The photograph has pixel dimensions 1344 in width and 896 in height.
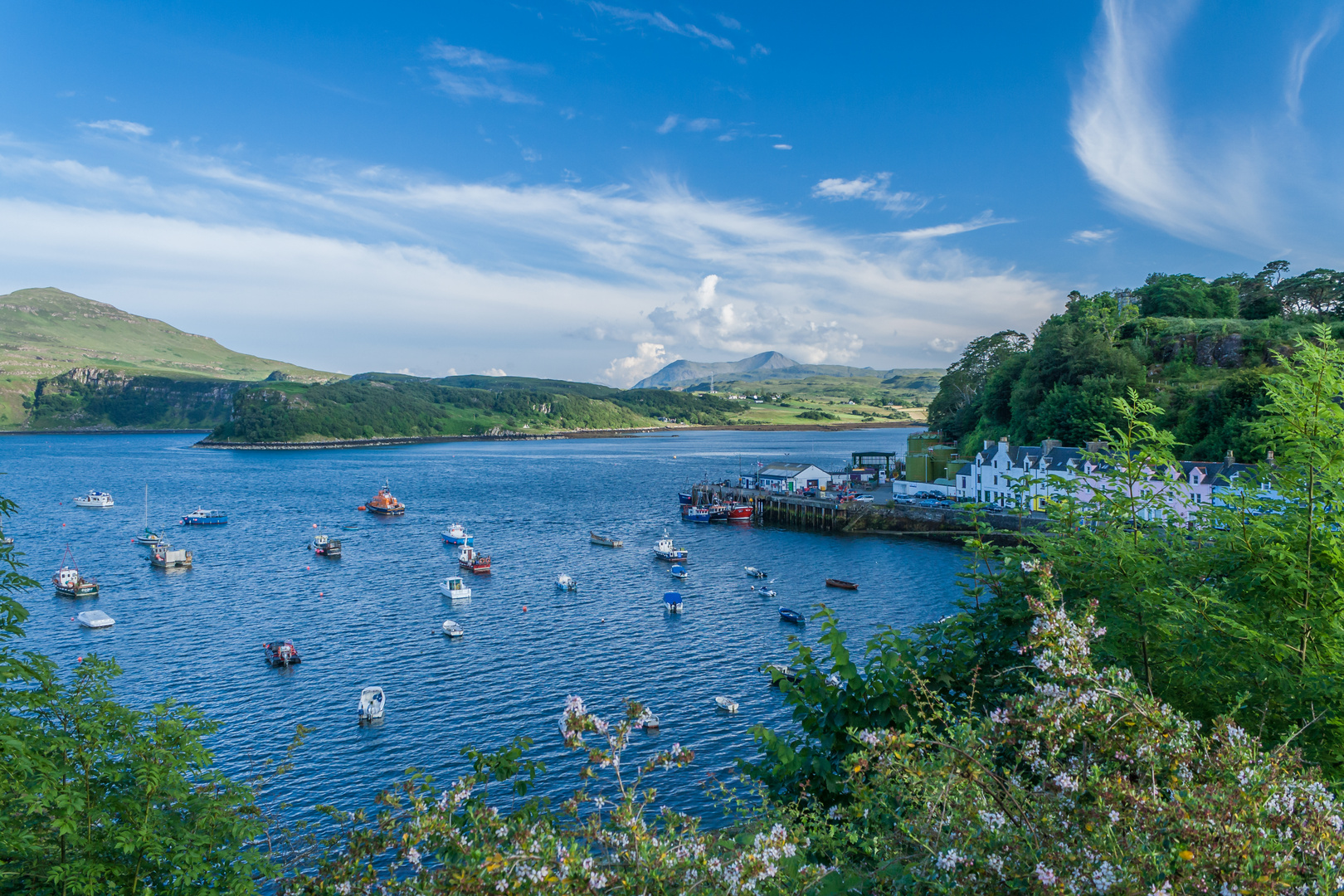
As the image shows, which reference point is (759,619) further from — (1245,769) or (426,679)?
(1245,769)

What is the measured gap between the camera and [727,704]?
26422mm

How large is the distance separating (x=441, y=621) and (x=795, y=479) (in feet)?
174

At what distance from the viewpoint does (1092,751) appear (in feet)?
15.4

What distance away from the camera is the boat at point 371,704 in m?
25.7

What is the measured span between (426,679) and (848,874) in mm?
28728

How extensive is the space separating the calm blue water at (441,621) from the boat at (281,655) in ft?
2.57

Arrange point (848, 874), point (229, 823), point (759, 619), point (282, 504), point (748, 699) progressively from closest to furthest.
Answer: point (848, 874), point (229, 823), point (748, 699), point (759, 619), point (282, 504)

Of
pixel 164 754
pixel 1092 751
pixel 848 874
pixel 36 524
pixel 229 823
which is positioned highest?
pixel 1092 751

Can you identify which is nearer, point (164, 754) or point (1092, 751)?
point (1092, 751)

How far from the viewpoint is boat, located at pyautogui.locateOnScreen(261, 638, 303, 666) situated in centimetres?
3141

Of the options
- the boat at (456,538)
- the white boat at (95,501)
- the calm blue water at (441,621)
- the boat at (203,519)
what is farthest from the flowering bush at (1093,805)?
the white boat at (95,501)

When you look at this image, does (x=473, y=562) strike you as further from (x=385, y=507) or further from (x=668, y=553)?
(x=385, y=507)

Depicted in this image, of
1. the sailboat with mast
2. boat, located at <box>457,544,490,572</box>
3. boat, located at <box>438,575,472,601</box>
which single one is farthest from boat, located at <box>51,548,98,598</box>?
boat, located at <box>457,544,490,572</box>

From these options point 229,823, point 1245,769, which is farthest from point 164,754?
point 1245,769
